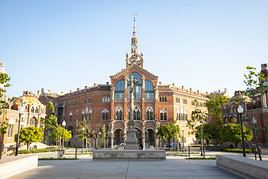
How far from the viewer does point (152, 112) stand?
5609 cm

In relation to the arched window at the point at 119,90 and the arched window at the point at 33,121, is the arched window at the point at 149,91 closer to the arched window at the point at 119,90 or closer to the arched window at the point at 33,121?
the arched window at the point at 119,90

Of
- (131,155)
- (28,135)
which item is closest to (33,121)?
(28,135)

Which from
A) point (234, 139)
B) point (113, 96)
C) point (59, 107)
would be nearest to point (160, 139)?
point (113, 96)

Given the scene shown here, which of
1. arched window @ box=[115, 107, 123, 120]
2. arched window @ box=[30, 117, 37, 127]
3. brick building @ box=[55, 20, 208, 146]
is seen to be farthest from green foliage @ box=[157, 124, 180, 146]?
arched window @ box=[30, 117, 37, 127]

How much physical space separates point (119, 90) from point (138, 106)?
6.35 meters

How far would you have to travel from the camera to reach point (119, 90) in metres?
57.1

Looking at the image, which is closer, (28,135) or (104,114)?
(28,135)

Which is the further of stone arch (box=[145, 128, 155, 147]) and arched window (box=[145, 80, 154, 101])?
arched window (box=[145, 80, 154, 101])

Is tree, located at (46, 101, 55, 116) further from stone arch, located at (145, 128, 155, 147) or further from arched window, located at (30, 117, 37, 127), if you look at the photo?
stone arch, located at (145, 128, 155, 147)

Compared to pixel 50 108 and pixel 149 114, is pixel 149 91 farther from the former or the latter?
pixel 50 108

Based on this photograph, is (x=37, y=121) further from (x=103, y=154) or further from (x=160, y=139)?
(x=103, y=154)

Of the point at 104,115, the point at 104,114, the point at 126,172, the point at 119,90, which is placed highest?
the point at 119,90

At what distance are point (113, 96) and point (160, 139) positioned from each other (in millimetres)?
15551

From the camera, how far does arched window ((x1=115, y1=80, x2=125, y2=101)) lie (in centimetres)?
5678
